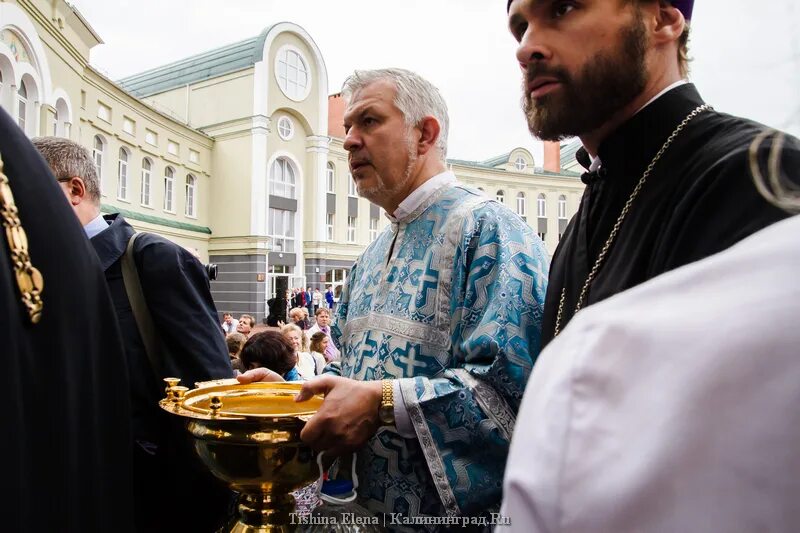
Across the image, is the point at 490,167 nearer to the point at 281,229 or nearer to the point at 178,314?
the point at 281,229

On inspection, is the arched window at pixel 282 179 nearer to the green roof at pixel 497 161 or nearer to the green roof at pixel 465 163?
the green roof at pixel 465 163

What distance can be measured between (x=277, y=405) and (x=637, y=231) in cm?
100

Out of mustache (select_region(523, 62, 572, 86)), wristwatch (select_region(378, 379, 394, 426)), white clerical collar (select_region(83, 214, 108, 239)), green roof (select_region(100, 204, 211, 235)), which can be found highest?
green roof (select_region(100, 204, 211, 235))

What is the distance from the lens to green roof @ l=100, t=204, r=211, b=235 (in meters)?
14.0

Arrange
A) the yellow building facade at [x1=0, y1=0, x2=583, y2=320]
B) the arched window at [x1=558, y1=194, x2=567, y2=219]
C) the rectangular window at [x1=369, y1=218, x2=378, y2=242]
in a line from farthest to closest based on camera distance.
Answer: the arched window at [x1=558, y1=194, x2=567, y2=219] → the rectangular window at [x1=369, y1=218, x2=378, y2=242] → the yellow building facade at [x1=0, y1=0, x2=583, y2=320]

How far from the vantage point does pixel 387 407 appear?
1.38 m

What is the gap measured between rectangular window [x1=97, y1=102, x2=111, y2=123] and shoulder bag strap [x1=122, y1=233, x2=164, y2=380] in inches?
544

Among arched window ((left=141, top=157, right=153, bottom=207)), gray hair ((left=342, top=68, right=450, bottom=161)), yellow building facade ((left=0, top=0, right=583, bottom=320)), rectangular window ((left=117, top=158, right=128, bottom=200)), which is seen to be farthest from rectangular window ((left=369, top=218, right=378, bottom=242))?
gray hair ((left=342, top=68, right=450, bottom=161))

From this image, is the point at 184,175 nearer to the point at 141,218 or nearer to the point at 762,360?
the point at 141,218

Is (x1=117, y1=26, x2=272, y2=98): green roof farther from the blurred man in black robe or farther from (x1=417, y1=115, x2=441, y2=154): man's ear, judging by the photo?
the blurred man in black robe

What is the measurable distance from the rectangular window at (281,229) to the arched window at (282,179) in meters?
0.71

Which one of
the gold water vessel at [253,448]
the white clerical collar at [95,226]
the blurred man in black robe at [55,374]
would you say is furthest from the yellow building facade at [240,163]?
the blurred man in black robe at [55,374]

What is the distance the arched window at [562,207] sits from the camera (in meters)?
30.3

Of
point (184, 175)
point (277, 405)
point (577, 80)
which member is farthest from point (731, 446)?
point (184, 175)
